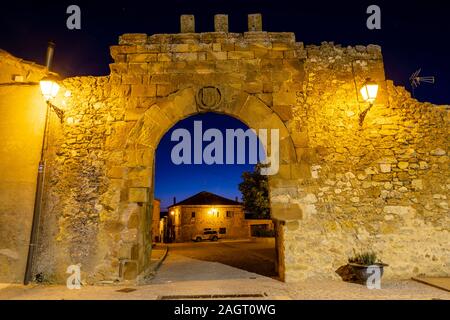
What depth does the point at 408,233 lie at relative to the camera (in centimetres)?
527

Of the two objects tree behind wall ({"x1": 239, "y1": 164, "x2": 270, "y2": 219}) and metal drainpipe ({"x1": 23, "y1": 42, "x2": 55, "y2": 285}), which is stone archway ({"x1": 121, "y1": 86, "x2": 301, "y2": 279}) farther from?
tree behind wall ({"x1": 239, "y1": 164, "x2": 270, "y2": 219})

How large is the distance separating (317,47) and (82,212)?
5.36 meters

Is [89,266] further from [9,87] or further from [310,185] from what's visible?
[310,185]

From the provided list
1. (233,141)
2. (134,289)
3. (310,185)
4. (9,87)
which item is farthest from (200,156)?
(9,87)

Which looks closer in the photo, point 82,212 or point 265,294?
point 265,294

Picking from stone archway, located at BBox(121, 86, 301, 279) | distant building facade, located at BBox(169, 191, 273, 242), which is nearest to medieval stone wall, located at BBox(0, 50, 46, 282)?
stone archway, located at BBox(121, 86, 301, 279)

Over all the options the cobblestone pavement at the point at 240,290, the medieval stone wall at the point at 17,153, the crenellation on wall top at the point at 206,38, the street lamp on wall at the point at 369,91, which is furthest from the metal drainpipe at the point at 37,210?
the street lamp on wall at the point at 369,91

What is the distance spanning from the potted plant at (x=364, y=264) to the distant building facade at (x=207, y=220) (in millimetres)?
22971

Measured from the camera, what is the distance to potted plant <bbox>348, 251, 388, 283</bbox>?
4.82 meters

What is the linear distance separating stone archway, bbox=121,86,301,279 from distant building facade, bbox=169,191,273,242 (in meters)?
22.8

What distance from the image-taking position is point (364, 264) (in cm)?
488

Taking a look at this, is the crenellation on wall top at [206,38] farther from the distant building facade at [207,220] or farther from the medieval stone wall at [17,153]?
the distant building facade at [207,220]

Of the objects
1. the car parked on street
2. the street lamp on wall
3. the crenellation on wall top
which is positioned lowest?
the car parked on street

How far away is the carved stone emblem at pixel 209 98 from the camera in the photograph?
5785 millimetres
